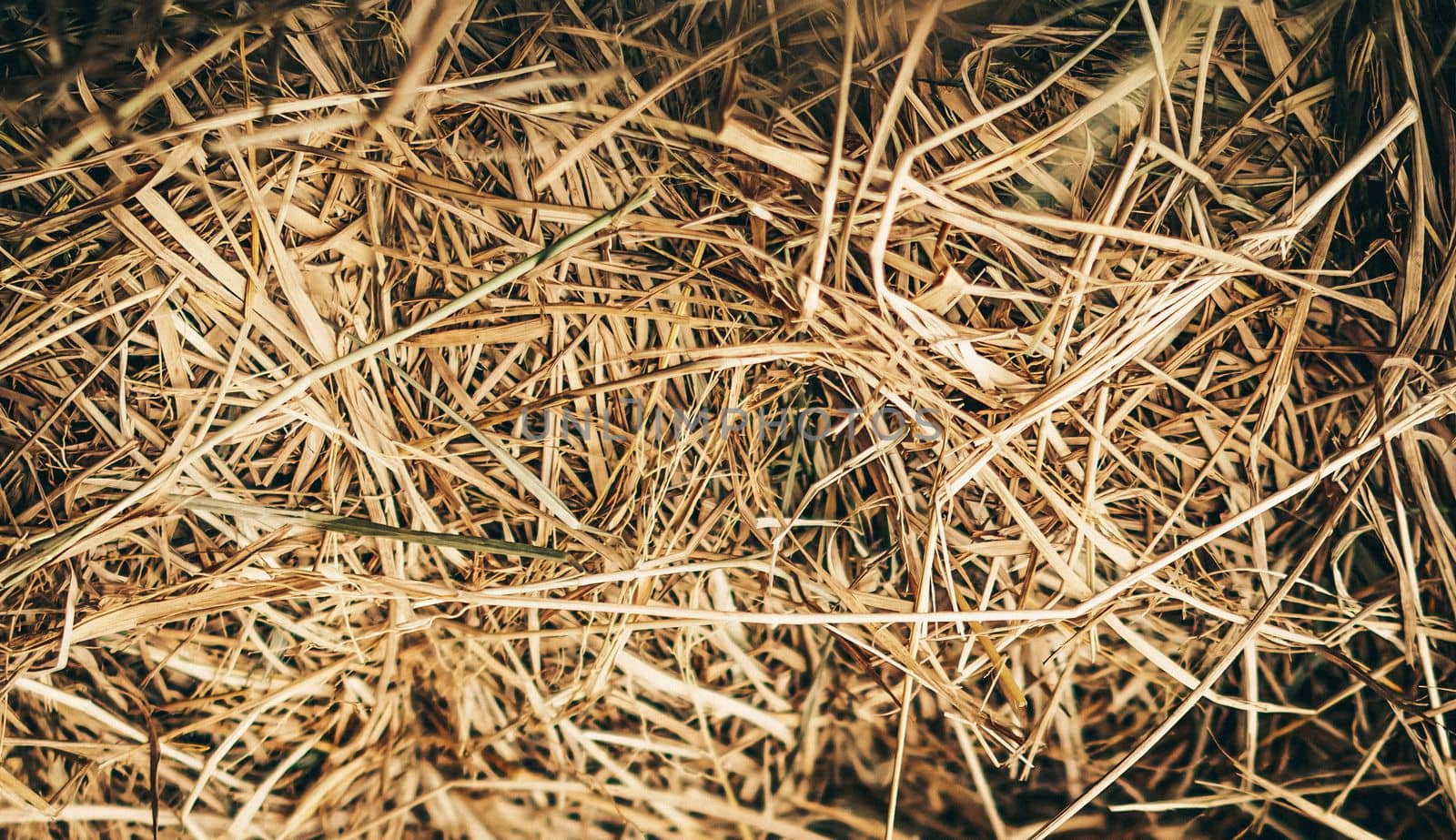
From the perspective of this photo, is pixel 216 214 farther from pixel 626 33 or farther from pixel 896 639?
pixel 896 639

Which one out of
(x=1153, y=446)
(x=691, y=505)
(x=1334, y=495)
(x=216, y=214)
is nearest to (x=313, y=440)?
(x=216, y=214)

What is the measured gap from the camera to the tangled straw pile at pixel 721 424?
435 mm

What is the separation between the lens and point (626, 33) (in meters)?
0.44

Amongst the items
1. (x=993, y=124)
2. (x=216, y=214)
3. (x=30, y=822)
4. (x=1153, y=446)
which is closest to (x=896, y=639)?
(x=1153, y=446)

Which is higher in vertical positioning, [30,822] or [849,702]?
[849,702]

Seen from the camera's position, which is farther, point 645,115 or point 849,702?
point 849,702

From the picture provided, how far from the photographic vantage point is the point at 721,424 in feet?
1.65

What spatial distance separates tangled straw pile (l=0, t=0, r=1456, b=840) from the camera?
435 millimetres

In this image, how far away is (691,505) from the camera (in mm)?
512

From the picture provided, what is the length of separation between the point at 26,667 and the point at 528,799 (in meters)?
0.34

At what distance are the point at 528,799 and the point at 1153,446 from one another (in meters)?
0.52

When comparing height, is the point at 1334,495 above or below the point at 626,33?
below

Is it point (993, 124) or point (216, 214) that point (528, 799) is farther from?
point (993, 124)

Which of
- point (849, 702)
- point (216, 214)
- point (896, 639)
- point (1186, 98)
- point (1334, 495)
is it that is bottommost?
point (849, 702)
